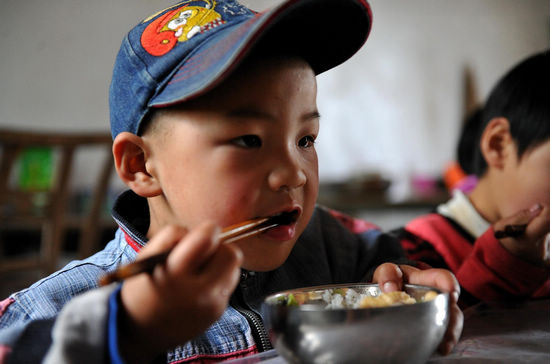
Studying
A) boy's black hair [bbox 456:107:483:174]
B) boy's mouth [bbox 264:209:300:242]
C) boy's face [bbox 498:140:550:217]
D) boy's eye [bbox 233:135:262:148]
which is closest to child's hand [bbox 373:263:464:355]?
boy's mouth [bbox 264:209:300:242]

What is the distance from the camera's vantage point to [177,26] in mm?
731

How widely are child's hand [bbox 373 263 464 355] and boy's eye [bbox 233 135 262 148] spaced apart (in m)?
0.24

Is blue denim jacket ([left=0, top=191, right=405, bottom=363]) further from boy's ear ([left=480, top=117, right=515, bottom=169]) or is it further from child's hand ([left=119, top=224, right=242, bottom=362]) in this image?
boy's ear ([left=480, top=117, right=515, bottom=169])

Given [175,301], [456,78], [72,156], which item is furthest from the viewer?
[456,78]

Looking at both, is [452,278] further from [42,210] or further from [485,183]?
[42,210]

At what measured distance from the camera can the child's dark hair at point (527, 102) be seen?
1.26 metres

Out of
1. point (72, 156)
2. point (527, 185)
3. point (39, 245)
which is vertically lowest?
point (39, 245)

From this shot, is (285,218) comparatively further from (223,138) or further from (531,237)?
(531,237)

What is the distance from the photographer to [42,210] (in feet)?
→ 7.04

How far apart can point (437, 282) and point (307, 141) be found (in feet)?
0.93

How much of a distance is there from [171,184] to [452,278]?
0.40 m

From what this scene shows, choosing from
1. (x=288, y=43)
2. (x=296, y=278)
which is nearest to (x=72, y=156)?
(x=296, y=278)

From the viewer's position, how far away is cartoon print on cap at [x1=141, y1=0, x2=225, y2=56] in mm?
712

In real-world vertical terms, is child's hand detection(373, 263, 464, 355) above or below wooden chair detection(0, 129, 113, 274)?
above
